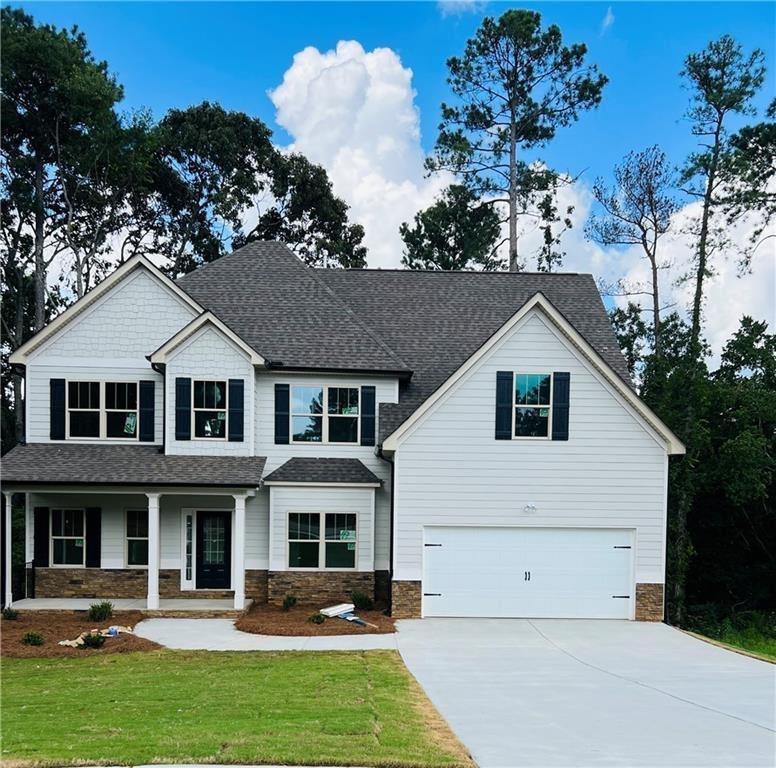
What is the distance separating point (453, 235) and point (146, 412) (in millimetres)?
23244

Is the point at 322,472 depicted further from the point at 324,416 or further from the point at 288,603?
the point at 288,603

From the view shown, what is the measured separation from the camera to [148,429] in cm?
1770

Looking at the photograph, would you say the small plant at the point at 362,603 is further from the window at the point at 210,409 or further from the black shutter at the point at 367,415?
the window at the point at 210,409

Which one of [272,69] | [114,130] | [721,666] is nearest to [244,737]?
[721,666]

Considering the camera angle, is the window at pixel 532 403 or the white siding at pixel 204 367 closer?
the window at pixel 532 403

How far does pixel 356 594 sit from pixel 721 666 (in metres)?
8.01

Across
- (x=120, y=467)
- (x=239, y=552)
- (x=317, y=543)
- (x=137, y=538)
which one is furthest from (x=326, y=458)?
(x=137, y=538)

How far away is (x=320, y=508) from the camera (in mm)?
17109

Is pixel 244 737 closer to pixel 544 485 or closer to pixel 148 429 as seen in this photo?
pixel 544 485

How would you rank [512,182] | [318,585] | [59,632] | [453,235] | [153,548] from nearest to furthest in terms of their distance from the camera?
[59,632] < [153,548] < [318,585] < [512,182] < [453,235]

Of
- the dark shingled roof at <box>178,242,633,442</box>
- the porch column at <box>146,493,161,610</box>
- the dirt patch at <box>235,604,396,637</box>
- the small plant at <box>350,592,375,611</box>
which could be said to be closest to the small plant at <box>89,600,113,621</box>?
the porch column at <box>146,493,161,610</box>

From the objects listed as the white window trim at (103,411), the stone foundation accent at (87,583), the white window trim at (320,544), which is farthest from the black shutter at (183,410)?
the stone foundation accent at (87,583)

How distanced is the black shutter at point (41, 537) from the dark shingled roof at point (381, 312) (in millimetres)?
6750

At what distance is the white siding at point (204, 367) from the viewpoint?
17.2m
